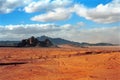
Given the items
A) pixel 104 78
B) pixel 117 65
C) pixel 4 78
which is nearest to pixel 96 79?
pixel 104 78

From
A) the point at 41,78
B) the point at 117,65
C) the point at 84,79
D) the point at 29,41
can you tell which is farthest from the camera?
the point at 29,41

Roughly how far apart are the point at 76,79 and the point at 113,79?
9.24 feet

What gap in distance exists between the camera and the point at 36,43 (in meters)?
133

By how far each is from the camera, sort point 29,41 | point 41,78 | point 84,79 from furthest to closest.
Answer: point 29,41 < point 41,78 < point 84,79

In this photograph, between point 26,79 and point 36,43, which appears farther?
point 36,43

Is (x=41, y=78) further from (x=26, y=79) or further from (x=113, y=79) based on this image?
(x=113, y=79)

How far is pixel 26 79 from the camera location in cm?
2145

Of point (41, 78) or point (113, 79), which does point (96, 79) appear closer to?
point (113, 79)

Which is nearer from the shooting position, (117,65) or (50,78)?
(50,78)

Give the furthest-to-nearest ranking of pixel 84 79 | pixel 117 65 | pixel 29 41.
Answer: pixel 29 41
pixel 117 65
pixel 84 79

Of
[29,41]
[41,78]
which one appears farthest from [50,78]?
[29,41]

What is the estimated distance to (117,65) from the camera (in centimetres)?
3028

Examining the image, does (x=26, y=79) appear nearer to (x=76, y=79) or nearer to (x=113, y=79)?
(x=76, y=79)

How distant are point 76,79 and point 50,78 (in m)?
2.21
